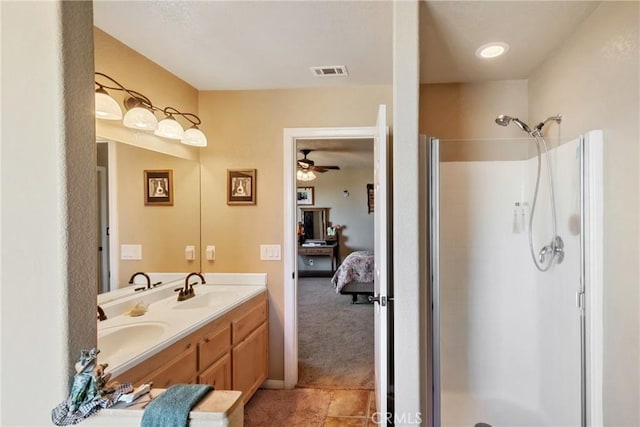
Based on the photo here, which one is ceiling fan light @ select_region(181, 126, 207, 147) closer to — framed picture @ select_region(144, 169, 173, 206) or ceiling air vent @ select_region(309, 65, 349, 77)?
framed picture @ select_region(144, 169, 173, 206)

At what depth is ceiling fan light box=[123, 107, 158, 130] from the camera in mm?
1981

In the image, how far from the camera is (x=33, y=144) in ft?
3.14

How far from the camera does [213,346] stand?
1.94 meters

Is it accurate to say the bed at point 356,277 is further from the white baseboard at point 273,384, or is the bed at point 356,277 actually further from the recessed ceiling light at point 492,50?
the recessed ceiling light at point 492,50

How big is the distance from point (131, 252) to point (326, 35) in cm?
180

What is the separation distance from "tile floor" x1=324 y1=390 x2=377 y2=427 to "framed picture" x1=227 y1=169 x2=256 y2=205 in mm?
1695

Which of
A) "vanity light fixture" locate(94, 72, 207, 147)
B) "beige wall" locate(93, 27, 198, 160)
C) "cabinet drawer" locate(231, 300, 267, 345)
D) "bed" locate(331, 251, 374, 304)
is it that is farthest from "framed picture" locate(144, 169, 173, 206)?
"bed" locate(331, 251, 374, 304)

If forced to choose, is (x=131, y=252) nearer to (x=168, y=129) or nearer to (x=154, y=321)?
(x=154, y=321)

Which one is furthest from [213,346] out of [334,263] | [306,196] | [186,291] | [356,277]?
[306,196]

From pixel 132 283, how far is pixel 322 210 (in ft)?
18.7

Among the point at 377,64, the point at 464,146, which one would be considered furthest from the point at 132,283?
the point at 464,146

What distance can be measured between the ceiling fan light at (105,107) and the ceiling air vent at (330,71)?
1272 millimetres

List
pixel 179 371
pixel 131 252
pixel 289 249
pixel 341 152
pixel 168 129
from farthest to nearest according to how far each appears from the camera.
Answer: pixel 341 152 < pixel 289 249 < pixel 168 129 < pixel 131 252 < pixel 179 371

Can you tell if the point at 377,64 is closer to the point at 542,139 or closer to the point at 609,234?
the point at 542,139
